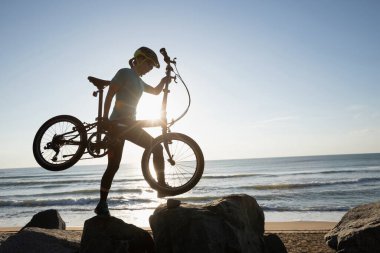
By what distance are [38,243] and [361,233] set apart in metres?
7.45

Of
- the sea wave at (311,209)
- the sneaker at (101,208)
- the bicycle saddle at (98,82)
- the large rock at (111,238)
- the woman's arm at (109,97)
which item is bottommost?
the sea wave at (311,209)

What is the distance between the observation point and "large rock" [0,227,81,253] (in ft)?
22.9

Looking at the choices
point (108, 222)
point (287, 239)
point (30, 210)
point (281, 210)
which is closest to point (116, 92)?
point (108, 222)

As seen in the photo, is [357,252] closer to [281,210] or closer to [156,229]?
[156,229]

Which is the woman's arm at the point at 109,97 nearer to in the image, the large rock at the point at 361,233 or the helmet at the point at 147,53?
the helmet at the point at 147,53

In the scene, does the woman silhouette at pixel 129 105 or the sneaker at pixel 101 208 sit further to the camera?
the sneaker at pixel 101 208

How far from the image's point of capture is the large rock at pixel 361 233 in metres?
7.96

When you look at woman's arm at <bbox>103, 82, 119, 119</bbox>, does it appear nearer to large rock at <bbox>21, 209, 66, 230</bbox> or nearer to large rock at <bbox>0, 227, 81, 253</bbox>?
large rock at <bbox>0, 227, 81, 253</bbox>

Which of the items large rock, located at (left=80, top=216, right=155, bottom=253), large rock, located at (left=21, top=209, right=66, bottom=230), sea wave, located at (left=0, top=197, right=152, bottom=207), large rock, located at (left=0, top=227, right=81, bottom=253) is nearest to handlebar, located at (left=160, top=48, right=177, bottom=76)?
large rock, located at (left=80, top=216, right=155, bottom=253)

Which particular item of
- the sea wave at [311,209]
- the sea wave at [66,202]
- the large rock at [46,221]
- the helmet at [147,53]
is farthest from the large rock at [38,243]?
the sea wave at [66,202]

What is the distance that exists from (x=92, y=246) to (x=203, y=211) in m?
2.14

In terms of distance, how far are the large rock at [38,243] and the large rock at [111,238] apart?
1.17 meters

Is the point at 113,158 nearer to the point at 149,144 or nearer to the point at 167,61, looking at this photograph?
the point at 149,144

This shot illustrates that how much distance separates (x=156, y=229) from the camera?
20.5 feet
